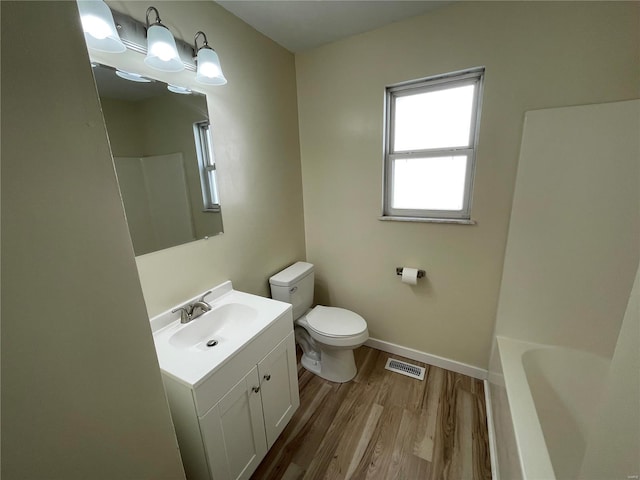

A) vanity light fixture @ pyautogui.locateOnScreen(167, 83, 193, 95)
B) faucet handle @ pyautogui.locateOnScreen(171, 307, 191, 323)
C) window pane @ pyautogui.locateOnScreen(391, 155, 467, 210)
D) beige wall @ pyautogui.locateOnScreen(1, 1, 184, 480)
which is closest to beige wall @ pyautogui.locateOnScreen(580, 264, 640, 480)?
beige wall @ pyautogui.locateOnScreen(1, 1, 184, 480)

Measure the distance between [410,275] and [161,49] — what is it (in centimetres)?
186

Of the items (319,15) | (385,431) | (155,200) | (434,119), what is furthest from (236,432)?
(319,15)

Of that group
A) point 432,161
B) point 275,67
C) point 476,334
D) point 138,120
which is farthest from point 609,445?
point 275,67

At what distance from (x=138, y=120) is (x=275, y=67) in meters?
1.07

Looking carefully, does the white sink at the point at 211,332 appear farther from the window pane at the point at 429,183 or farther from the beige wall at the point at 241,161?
the window pane at the point at 429,183

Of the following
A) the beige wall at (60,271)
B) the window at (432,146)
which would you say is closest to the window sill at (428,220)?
the window at (432,146)

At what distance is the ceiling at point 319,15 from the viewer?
1417mm

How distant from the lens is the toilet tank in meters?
1.86

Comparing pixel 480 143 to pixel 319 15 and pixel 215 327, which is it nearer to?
pixel 319 15

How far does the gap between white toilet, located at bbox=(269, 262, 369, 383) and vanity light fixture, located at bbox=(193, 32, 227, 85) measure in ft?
4.18

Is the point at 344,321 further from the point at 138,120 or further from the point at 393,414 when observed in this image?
the point at 138,120

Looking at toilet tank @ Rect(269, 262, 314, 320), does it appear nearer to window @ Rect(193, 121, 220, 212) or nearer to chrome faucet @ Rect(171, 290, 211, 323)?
chrome faucet @ Rect(171, 290, 211, 323)

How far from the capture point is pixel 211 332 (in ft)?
4.53

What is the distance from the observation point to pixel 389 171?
6.22 ft
